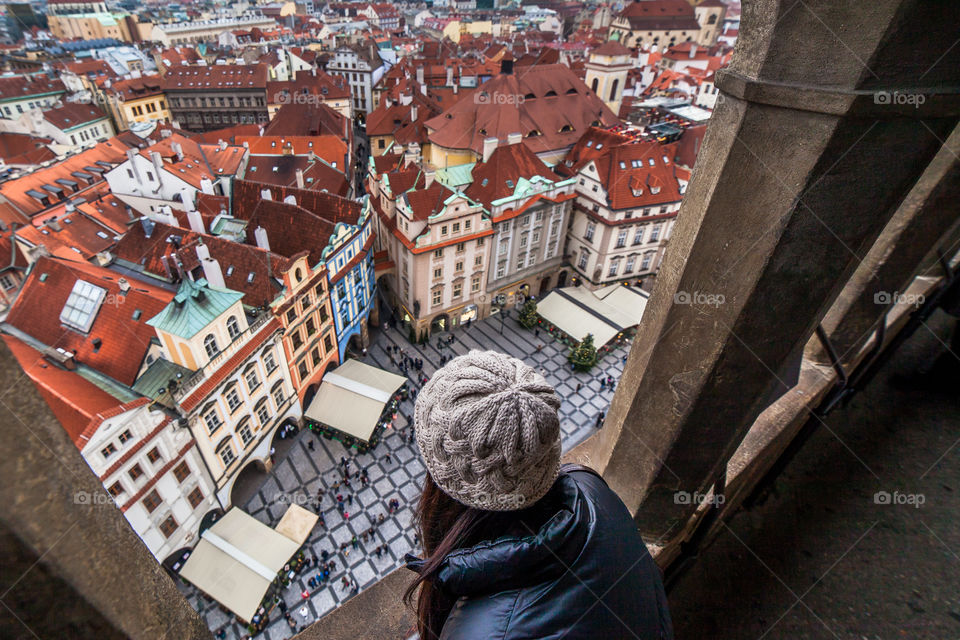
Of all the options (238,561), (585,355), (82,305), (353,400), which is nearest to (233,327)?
(82,305)

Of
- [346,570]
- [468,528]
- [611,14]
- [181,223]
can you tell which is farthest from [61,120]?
[611,14]

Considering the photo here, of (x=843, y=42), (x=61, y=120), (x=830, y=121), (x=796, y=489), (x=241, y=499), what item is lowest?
(x=241, y=499)

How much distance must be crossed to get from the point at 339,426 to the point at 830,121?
19.7 meters

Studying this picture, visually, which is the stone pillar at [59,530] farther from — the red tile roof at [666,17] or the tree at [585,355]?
the red tile roof at [666,17]

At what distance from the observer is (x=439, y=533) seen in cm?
262

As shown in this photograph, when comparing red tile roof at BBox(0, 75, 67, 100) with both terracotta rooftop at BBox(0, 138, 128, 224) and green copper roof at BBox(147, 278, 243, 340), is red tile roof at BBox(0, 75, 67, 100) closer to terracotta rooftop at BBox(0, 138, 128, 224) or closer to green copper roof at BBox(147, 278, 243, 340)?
terracotta rooftop at BBox(0, 138, 128, 224)

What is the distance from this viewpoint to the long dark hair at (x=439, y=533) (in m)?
2.34

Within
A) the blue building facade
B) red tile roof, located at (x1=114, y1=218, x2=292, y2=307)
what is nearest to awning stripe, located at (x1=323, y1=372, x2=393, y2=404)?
the blue building facade

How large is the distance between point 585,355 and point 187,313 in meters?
17.3

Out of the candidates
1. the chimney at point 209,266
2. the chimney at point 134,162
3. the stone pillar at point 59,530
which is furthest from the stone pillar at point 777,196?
the chimney at point 134,162

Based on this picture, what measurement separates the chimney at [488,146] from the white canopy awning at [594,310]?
954 centimetres

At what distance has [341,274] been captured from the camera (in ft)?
69.8

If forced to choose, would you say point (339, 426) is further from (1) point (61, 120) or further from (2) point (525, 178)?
(1) point (61, 120)

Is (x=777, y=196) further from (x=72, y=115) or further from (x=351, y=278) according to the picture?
(x=72, y=115)
